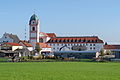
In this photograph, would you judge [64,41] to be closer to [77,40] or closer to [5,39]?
[77,40]

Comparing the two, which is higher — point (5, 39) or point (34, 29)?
point (34, 29)

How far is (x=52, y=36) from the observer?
107812 mm

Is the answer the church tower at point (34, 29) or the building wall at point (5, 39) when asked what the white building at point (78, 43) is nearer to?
the church tower at point (34, 29)

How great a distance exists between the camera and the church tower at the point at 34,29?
3782 inches

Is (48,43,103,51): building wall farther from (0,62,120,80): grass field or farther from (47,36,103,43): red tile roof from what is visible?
(0,62,120,80): grass field

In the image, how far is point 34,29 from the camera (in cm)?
9744

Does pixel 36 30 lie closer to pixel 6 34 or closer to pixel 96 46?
pixel 6 34

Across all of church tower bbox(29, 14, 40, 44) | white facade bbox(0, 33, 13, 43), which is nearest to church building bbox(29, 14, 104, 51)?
church tower bbox(29, 14, 40, 44)

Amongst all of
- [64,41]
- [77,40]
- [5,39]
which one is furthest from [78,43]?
[5,39]

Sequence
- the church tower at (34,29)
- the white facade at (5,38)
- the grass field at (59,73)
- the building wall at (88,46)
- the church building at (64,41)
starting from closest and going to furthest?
the grass field at (59,73) → the white facade at (5,38) → the building wall at (88,46) → the church building at (64,41) → the church tower at (34,29)

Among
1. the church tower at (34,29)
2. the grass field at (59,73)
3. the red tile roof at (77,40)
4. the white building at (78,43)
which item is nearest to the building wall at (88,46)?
the white building at (78,43)

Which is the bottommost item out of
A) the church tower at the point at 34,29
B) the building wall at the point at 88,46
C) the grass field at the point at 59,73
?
the grass field at the point at 59,73

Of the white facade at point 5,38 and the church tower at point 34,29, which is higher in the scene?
the church tower at point 34,29

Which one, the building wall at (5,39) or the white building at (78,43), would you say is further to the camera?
the white building at (78,43)
